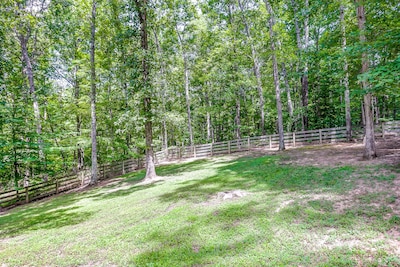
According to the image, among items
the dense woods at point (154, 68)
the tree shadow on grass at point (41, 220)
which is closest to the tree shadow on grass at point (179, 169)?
the dense woods at point (154, 68)

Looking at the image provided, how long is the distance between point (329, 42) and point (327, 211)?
836 cm

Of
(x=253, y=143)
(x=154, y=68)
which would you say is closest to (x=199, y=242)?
(x=154, y=68)

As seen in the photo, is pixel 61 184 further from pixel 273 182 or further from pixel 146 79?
pixel 273 182

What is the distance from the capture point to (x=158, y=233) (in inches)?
177

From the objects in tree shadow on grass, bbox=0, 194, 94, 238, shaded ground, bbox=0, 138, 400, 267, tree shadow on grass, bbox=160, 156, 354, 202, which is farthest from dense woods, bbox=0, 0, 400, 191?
tree shadow on grass, bbox=0, 194, 94, 238

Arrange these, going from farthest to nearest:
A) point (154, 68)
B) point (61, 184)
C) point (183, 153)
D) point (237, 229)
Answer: point (183, 153) < point (61, 184) < point (154, 68) < point (237, 229)

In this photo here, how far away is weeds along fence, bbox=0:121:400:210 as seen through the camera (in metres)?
10.9

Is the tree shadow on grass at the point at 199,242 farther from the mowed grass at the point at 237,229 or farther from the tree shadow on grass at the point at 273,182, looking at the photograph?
the tree shadow on grass at the point at 273,182

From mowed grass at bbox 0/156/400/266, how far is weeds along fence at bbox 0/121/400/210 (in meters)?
4.56

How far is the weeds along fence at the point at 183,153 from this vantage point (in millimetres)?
10898

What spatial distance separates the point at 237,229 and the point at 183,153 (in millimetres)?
14487

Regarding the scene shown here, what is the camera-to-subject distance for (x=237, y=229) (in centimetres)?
418

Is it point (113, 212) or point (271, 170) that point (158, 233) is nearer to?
point (113, 212)

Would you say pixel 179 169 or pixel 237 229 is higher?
pixel 237 229
